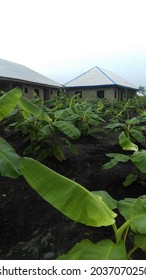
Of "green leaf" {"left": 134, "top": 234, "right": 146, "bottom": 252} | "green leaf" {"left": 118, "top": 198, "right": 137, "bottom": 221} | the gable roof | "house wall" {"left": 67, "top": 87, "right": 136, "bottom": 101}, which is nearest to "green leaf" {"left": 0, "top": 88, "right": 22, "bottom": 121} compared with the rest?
"green leaf" {"left": 118, "top": 198, "right": 137, "bottom": 221}

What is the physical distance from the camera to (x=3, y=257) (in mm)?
3070

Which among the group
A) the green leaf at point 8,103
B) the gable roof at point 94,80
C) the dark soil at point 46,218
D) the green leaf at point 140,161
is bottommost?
the dark soil at point 46,218

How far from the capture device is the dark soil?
319 centimetres

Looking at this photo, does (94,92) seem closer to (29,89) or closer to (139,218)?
(29,89)

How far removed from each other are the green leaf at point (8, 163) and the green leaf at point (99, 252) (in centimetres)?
91

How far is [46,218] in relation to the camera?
151 inches

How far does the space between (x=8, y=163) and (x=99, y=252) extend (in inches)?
48.0

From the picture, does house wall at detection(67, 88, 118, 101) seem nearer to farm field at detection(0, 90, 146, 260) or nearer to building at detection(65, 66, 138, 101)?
building at detection(65, 66, 138, 101)

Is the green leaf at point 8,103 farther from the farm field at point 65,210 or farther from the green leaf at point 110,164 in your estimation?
the green leaf at point 110,164

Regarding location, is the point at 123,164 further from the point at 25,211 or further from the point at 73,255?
the point at 73,255

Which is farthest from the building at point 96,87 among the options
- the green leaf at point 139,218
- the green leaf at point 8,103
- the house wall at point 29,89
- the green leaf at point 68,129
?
the green leaf at point 139,218

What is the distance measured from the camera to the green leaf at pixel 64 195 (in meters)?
1.99

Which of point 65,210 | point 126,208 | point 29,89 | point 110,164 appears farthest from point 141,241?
point 29,89
